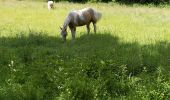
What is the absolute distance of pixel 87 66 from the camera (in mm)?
11227

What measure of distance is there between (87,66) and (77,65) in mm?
329

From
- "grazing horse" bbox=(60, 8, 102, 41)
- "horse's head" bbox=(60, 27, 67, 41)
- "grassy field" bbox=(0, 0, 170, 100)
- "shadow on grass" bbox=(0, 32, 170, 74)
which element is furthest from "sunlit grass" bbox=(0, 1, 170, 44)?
"horse's head" bbox=(60, 27, 67, 41)

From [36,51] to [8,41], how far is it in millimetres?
2851

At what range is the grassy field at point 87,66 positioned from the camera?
31.7 ft

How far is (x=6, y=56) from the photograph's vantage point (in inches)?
504

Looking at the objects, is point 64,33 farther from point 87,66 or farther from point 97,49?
point 87,66

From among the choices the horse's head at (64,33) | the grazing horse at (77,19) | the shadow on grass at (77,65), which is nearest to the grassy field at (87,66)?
the shadow on grass at (77,65)

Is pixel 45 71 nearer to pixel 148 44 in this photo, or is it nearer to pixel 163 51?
pixel 163 51

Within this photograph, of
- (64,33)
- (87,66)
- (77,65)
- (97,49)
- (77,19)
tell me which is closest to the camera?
(87,66)

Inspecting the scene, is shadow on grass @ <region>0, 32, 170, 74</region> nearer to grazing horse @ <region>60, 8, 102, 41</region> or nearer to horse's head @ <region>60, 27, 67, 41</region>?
horse's head @ <region>60, 27, 67, 41</region>

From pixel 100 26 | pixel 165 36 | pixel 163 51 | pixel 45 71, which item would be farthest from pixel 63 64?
pixel 100 26

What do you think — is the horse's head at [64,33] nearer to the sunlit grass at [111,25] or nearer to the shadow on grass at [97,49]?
the shadow on grass at [97,49]

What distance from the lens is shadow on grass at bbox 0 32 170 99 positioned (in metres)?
10.1

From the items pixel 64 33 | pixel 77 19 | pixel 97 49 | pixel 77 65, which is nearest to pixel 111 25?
pixel 77 19
